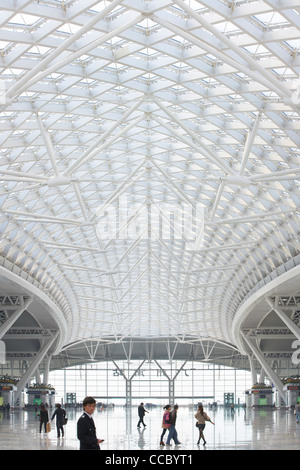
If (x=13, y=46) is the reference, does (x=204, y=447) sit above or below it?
below

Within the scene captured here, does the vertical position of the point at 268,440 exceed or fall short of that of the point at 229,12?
it falls short

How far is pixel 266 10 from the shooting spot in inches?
1094

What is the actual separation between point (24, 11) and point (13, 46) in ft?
12.2

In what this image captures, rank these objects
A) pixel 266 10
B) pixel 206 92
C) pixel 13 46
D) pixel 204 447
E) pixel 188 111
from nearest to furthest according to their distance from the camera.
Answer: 1. pixel 204 447
2. pixel 266 10
3. pixel 13 46
4. pixel 206 92
5. pixel 188 111

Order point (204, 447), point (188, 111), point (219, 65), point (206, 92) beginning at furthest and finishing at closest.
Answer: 1. point (188, 111)
2. point (206, 92)
3. point (219, 65)
4. point (204, 447)

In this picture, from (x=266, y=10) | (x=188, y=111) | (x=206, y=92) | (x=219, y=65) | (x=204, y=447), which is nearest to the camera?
(x=204, y=447)

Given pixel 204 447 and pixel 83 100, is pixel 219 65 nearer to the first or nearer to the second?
pixel 83 100

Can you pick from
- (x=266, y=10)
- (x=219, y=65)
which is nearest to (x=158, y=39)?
(x=219, y=65)

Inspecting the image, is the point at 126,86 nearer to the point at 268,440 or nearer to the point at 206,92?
the point at 206,92

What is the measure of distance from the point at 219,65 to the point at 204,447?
20.1 metres

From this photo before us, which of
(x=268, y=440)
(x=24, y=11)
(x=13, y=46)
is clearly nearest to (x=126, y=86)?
(x=13, y=46)

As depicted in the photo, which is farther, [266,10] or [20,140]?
[20,140]

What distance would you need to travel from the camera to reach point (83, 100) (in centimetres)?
4125

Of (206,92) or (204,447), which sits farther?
(206,92)
